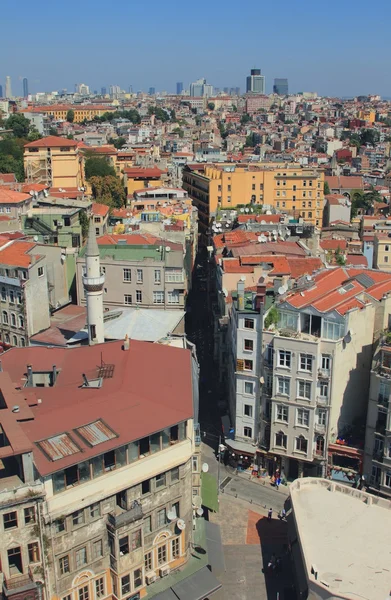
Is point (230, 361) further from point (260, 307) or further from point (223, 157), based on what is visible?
point (223, 157)

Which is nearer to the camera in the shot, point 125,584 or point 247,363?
point 125,584

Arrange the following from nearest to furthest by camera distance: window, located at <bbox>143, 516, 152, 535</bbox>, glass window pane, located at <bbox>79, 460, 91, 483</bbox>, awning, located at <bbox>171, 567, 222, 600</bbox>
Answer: glass window pane, located at <bbox>79, 460, 91, 483</bbox> → window, located at <bbox>143, 516, 152, 535</bbox> → awning, located at <bbox>171, 567, 222, 600</bbox>

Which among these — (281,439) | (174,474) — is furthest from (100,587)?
(281,439)

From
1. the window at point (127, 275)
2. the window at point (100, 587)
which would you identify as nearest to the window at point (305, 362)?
the window at point (100, 587)

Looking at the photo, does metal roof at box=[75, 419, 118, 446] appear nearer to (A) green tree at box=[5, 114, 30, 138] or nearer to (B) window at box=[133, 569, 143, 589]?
(B) window at box=[133, 569, 143, 589]

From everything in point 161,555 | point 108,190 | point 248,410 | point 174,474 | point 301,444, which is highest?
point 108,190

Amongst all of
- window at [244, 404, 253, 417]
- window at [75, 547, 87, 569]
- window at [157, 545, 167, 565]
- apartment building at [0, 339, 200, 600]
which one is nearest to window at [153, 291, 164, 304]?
window at [244, 404, 253, 417]

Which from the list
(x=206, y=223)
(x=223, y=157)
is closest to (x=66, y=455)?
(x=206, y=223)

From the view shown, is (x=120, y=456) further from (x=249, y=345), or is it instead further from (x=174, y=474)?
(x=249, y=345)
